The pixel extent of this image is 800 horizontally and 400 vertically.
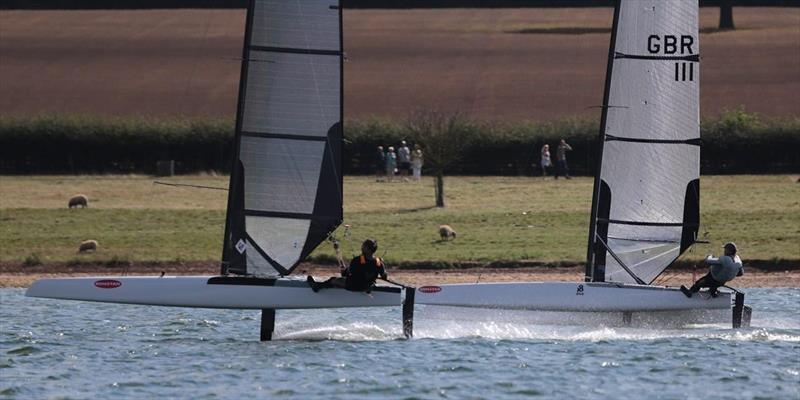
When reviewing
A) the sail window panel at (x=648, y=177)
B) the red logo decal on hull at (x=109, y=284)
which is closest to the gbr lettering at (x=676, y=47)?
the sail window panel at (x=648, y=177)

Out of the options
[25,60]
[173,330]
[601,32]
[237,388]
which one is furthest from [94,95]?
[237,388]

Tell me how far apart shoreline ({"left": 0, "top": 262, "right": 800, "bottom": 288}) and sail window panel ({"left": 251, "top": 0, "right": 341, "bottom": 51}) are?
10.4m

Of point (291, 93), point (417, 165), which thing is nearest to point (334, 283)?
point (291, 93)

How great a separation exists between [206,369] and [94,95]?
65.6 meters

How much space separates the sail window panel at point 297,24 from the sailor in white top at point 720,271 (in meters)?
7.05

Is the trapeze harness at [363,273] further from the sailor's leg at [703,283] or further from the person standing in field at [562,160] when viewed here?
the person standing in field at [562,160]

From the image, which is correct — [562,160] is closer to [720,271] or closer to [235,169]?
[720,271]

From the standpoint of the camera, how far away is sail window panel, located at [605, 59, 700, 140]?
26.9m

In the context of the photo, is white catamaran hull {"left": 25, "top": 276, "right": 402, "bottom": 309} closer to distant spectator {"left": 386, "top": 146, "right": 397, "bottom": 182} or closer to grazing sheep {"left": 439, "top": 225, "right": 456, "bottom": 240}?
grazing sheep {"left": 439, "top": 225, "right": 456, "bottom": 240}

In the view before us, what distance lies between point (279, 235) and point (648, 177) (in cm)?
627

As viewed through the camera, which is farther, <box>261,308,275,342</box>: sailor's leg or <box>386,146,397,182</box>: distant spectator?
<box>386,146,397,182</box>: distant spectator

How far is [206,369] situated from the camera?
24.6m

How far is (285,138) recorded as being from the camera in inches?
1032

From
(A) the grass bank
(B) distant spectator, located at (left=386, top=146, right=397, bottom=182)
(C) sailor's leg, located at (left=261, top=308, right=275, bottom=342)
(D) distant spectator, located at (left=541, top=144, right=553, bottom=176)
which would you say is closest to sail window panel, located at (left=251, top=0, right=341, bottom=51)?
(C) sailor's leg, located at (left=261, top=308, right=275, bottom=342)
